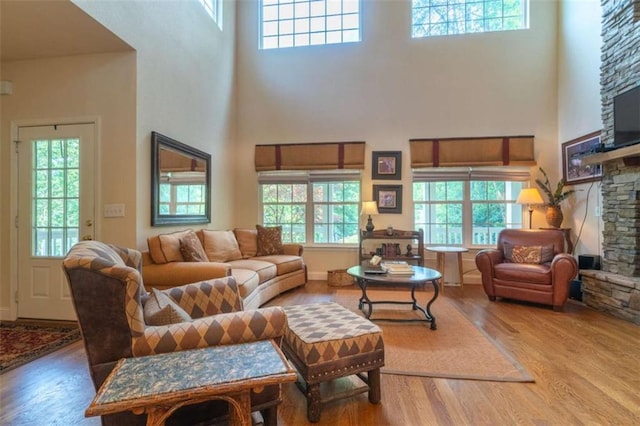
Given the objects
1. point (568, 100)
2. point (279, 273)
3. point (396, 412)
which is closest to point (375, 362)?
point (396, 412)

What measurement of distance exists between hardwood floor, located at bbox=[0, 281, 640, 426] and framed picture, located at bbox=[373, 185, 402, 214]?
108 inches

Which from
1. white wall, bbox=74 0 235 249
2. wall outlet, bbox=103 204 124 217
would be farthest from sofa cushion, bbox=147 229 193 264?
wall outlet, bbox=103 204 124 217

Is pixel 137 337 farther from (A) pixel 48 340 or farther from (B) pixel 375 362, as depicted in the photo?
(A) pixel 48 340

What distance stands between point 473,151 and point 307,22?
3622 mm

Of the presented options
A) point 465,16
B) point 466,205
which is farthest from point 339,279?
point 465,16

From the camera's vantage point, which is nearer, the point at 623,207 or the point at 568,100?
the point at 623,207

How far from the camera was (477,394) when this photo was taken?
1.91m

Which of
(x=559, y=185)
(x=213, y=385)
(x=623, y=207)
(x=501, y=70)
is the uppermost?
(x=501, y=70)

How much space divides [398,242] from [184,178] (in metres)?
3.40

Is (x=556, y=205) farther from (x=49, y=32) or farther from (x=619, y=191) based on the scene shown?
(x=49, y=32)

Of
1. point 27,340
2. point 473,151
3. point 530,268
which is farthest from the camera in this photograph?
point 473,151

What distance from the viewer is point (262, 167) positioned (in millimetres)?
5438

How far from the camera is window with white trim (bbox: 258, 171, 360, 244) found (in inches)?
211

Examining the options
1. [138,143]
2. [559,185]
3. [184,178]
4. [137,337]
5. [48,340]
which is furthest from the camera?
[559,185]
